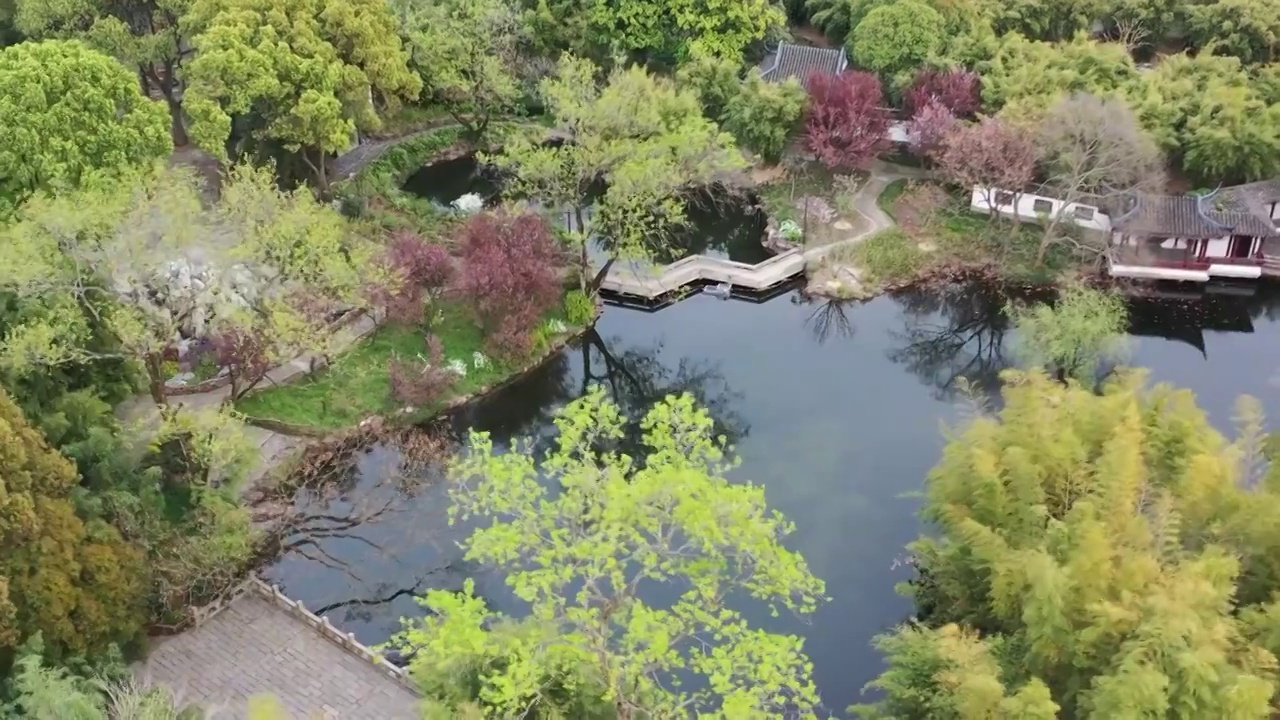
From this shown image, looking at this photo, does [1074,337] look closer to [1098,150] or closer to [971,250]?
[1098,150]

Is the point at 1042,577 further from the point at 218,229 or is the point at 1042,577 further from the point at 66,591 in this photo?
the point at 218,229

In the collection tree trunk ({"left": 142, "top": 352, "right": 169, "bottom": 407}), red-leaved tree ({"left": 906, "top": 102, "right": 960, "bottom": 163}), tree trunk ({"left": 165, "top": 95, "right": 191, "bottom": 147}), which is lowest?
tree trunk ({"left": 142, "top": 352, "right": 169, "bottom": 407})

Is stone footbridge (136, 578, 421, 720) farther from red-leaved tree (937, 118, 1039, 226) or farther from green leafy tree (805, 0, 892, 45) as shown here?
green leafy tree (805, 0, 892, 45)

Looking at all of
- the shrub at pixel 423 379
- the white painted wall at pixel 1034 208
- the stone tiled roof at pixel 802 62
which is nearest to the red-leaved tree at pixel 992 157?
the white painted wall at pixel 1034 208

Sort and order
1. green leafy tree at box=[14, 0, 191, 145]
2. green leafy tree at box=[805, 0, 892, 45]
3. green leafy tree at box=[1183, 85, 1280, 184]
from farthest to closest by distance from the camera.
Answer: green leafy tree at box=[805, 0, 892, 45]
green leafy tree at box=[1183, 85, 1280, 184]
green leafy tree at box=[14, 0, 191, 145]

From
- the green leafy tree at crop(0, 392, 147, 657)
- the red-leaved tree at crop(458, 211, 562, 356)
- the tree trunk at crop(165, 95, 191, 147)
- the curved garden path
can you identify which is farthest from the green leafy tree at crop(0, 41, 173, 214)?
the curved garden path

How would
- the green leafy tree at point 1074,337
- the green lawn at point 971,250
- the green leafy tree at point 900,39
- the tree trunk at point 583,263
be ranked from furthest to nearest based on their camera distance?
the green leafy tree at point 900,39 < the green lawn at point 971,250 < the tree trunk at point 583,263 < the green leafy tree at point 1074,337

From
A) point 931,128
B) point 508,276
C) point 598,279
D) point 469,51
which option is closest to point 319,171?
point 469,51

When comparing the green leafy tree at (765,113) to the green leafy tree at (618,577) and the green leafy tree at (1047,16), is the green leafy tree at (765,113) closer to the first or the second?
the green leafy tree at (1047,16)
